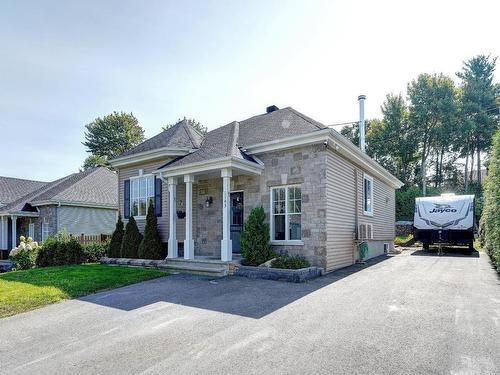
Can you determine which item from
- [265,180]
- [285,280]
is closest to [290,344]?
[285,280]

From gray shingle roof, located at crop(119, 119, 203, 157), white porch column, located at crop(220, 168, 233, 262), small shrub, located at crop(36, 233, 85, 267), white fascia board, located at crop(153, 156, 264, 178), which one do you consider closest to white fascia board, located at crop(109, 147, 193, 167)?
gray shingle roof, located at crop(119, 119, 203, 157)

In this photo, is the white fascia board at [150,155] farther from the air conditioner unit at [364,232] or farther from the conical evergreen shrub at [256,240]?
the air conditioner unit at [364,232]

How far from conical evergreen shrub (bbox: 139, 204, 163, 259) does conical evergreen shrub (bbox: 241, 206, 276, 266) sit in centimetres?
374

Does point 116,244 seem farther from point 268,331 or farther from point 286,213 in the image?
point 268,331

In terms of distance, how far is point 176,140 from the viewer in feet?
42.1

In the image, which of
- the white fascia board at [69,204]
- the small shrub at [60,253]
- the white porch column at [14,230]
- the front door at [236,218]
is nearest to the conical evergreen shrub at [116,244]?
the small shrub at [60,253]

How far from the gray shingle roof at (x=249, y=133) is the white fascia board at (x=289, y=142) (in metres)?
0.22

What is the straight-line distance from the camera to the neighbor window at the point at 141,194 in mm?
13052

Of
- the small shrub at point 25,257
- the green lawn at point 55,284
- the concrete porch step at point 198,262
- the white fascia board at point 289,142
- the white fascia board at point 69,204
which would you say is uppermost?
the white fascia board at point 289,142

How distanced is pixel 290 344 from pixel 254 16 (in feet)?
29.1

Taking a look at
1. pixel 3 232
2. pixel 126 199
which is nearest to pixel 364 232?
pixel 126 199

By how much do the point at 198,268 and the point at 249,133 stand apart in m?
5.11

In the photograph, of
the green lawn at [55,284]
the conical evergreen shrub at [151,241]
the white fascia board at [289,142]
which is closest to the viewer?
the green lawn at [55,284]

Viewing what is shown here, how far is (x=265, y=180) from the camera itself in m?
10.4
